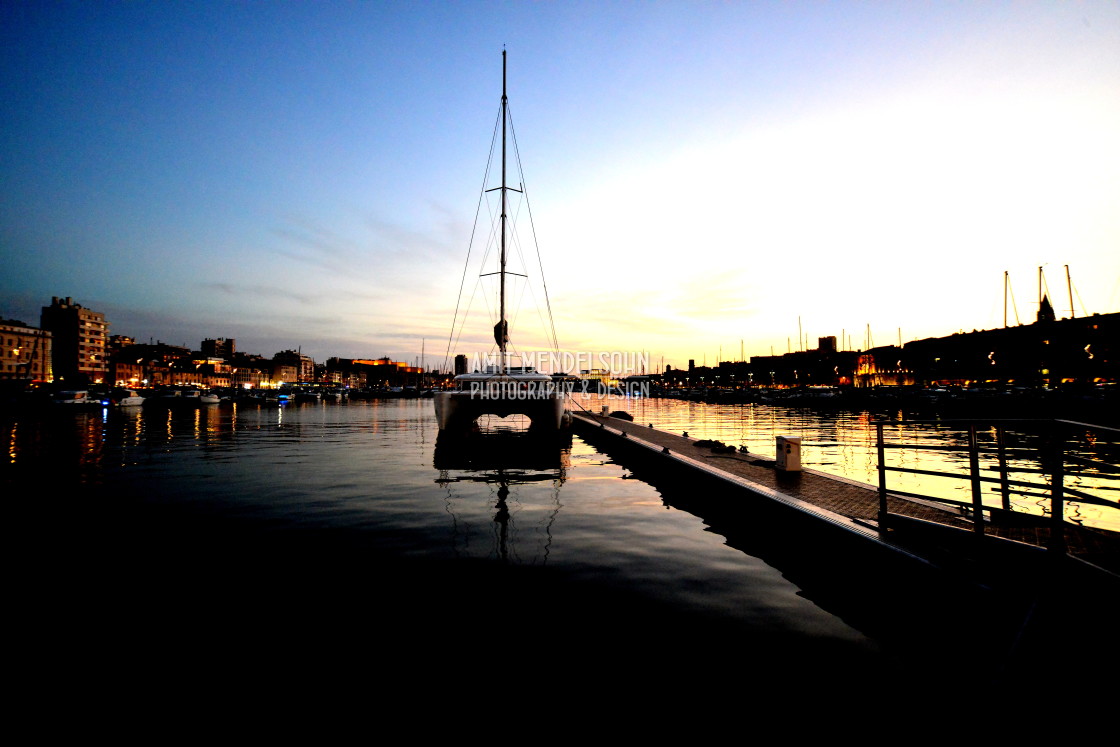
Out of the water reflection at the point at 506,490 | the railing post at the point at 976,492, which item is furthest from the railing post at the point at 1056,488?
the water reflection at the point at 506,490

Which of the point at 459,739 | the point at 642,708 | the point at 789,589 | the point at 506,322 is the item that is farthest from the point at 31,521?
the point at 506,322

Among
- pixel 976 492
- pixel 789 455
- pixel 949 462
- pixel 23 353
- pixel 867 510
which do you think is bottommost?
pixel 949 462

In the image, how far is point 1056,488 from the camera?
4.27 m

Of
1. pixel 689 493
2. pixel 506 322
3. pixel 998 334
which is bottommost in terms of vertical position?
pixel 689 493

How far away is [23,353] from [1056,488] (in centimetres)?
15568

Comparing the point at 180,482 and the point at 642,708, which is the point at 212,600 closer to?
the point at 642,708

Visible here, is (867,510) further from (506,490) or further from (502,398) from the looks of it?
(502,398)

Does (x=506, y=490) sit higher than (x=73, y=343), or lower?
lower

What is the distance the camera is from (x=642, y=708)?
3961 mm

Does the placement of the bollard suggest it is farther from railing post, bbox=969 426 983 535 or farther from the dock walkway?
railing post, bbox=969 426 983 535

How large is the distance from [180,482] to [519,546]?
1104cm

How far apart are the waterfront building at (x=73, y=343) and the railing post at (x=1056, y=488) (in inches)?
6745

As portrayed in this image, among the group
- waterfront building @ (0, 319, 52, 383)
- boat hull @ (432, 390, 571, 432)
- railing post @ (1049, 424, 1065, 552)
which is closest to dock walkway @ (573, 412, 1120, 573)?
railing post @ (1049, 424, 1065, 552)

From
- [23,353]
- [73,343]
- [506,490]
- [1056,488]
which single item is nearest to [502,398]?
[506,490]
